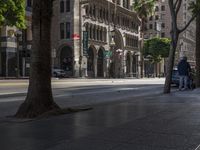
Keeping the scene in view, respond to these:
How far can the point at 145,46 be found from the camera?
4215 inches

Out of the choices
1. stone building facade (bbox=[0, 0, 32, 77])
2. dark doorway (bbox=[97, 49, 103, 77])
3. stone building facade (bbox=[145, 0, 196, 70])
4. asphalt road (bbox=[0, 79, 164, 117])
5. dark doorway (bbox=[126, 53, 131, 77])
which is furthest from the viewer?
stone building facade (bbox=[145, 0, 196, 70])

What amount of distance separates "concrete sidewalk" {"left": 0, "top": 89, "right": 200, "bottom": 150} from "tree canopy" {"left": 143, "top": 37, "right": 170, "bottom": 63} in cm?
9319

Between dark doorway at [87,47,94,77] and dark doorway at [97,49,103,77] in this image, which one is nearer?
dark doorway at [87,47,94,77]

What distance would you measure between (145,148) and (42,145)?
5.41 feet

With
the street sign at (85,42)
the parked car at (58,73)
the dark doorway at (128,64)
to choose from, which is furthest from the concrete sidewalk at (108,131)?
the dark doorway at (128,64)

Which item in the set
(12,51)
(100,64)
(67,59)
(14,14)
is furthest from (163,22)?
(14,14)

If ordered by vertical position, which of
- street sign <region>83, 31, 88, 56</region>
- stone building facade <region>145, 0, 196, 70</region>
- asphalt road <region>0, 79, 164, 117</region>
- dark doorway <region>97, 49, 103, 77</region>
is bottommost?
asphalt road <region>0, 79, 164, 117</region>

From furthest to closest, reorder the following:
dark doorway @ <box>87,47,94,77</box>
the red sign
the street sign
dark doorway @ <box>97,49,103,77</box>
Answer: dark doorway @ <box>97,49,103,77</box> < dark doorway @ <box>87,47,94,77</box> < the street sign < the red sign

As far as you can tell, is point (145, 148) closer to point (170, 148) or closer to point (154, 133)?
point (170, 148)

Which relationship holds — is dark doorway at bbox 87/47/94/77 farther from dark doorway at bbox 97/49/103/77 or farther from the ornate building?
dark doorway at bbox 97/49/103/77

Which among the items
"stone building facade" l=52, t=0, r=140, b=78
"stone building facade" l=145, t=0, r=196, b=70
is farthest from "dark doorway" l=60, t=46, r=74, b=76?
"stone building facade" l=145, t=0, r=196, b=70

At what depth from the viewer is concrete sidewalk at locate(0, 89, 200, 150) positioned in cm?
723

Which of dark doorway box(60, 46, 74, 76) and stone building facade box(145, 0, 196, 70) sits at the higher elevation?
stone building facade box(145, 0, 196, 70)

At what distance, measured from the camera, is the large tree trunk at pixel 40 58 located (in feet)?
38.9
